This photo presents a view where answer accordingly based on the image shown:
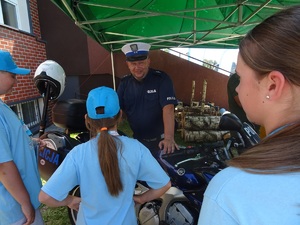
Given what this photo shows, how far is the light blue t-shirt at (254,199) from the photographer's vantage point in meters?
0.44

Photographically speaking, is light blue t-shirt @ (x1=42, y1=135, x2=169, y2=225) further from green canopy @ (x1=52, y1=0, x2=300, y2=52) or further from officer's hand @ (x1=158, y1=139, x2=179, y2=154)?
green canopy @ (x1=52, y1=0, x2=300, y2=52)

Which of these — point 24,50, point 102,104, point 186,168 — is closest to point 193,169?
point 186,168

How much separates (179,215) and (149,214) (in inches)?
11.6

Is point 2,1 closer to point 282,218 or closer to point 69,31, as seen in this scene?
point 69,31

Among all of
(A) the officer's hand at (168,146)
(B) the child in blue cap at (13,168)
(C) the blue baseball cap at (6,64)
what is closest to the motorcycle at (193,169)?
(A) the officer's hand at (168,146)

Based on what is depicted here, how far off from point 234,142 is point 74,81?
7.00 m

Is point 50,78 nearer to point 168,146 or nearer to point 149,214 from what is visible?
point 168,146

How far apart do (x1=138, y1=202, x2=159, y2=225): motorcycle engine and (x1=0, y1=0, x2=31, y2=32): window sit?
4.92 metres

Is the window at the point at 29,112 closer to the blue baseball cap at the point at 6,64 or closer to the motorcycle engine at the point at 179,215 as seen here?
the blue baseball cap at the point at 6,64

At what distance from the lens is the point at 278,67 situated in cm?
52

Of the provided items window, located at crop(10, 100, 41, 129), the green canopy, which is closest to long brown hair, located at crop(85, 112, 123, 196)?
the green canopy

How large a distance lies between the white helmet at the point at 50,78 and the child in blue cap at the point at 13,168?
2.01ft

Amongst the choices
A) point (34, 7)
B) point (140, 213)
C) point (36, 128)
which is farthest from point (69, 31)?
point (140, 213)

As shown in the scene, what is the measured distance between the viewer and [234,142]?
64.9 inches
